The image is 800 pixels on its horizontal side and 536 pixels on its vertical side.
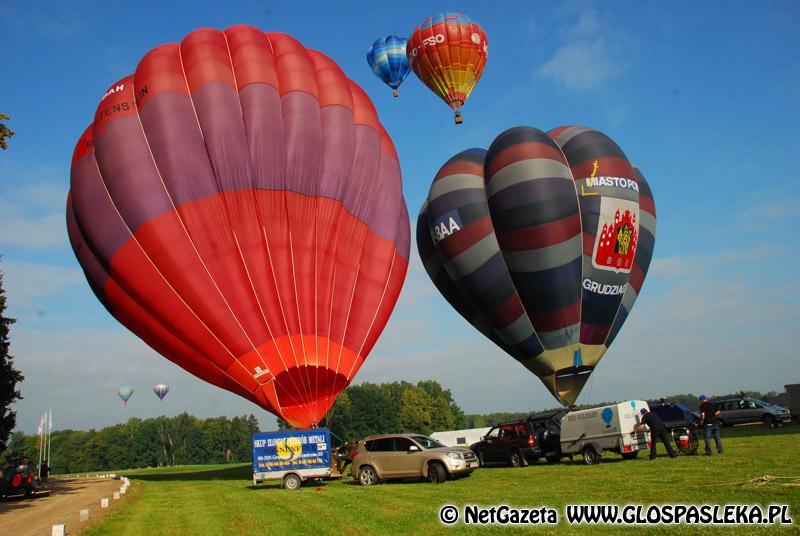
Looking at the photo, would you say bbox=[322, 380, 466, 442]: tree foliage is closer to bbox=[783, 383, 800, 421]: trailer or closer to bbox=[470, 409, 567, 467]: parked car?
bbox=[783, 383, 800, 421]: trailer

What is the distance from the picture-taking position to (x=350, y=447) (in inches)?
1022

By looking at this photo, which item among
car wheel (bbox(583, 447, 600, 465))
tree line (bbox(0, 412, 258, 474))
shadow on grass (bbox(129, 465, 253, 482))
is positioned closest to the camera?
car wheel (bbox(583, 447, 600, 465))

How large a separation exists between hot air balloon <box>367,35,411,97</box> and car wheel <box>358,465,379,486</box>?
3696 cm

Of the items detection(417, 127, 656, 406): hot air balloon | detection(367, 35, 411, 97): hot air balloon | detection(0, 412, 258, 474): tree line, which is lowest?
detection(0, 412, 258, 474): tree line

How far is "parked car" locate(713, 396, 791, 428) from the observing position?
34.7m

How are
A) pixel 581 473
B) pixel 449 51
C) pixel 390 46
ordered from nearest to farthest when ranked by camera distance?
pixel 581 473 → pixel 449 51 → pixel 390 46

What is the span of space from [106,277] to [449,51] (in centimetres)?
2454

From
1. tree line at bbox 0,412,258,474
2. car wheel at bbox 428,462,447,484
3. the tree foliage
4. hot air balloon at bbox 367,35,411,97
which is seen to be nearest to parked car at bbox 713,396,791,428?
car wheel at bbox 428,462,447,484

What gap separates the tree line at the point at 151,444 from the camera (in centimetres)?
14888

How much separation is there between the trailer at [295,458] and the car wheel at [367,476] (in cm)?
168

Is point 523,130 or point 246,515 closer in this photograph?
point 246,515

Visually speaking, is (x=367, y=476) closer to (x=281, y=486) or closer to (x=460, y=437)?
(x=281, y=486)

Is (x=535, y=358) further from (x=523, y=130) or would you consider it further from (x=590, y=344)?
(x=523, y=130)

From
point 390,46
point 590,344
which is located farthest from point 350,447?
point 390,46
